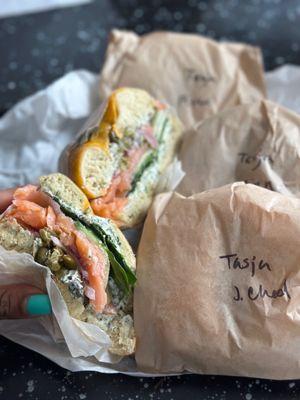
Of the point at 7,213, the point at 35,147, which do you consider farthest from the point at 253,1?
the point at 7,213

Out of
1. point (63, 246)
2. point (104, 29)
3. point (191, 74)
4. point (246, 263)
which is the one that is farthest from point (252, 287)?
point (104, 29)

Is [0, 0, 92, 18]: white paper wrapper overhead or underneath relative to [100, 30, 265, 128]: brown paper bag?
overhead

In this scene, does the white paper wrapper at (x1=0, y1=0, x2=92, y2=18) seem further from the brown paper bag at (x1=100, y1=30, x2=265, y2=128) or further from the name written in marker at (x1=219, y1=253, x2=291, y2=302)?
the name written in marker at (x1=219, y1=253, x2=291, y2=302)

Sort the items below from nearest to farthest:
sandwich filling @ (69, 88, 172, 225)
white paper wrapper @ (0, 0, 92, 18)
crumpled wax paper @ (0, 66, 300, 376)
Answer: sandwich filling @ (69, 88, 172, 225)
crumpled wax paper @ (0, 66, 300, 376)
white paper wrapper @ (0, 0, 92, 18)

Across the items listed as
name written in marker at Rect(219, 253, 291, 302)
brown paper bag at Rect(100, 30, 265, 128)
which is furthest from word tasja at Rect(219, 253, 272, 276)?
brown paper bag at Rect(100, 30, 265, 128)

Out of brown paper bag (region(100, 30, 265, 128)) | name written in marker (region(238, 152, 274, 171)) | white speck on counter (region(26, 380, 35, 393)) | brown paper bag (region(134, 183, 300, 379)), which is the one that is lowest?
white speck on counter (region(26, 380, 35, 393))

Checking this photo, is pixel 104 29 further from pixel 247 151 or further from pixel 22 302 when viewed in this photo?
pixel 22 302

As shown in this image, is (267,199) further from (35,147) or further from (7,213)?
(35,147)
